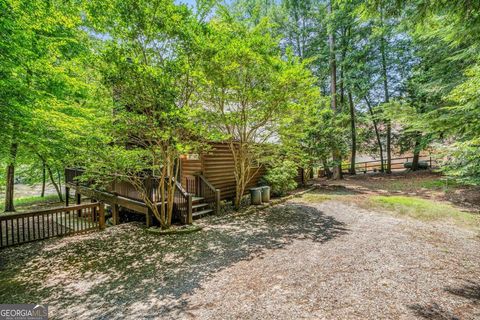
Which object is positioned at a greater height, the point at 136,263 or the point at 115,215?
the point at 115,215

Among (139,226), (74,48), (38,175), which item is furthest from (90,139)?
(38,175)

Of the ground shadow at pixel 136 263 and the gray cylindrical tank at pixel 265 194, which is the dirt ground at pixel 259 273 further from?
the gray cylindrical tank at pixel 265 194

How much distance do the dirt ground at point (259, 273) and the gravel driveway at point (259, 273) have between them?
0.8 inches

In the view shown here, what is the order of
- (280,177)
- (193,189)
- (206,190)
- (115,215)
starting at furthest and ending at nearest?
(280,177), (193,189), (206,190), (115,215)

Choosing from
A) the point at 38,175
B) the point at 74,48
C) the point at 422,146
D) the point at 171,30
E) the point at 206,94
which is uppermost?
the point at 74,48

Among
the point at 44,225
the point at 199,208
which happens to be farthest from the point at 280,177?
the point at 44,225

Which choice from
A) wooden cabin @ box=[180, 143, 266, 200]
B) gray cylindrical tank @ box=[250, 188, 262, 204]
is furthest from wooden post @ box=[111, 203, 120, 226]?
gray cylindrical tank @ box=[250, 188, 262, 204]

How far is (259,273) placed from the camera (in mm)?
4004

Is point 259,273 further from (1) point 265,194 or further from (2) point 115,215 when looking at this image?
(2) point 115,215

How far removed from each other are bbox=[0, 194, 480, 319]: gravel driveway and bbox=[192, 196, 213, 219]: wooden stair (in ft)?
4.21

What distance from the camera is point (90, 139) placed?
5535mm

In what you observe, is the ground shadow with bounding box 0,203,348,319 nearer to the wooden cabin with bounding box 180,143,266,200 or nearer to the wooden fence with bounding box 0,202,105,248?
the wooden fence with bounding box 0,202,105,248

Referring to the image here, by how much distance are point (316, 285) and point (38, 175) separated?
810 inches

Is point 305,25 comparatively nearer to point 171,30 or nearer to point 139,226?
point 171,30
